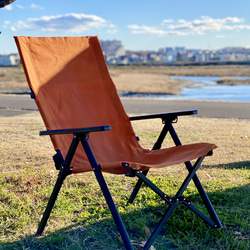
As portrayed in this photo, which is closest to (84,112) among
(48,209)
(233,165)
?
(48,209)

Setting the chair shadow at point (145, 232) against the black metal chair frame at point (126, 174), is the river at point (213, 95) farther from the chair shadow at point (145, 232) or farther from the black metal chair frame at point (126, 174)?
the black metal chair frame at point (126, 174)

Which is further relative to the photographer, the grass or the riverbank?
the riverbank

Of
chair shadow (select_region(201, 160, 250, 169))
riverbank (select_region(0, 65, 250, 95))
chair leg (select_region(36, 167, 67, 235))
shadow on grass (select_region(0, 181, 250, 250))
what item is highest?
chair leg (select_region(36, 167, 67, 235))

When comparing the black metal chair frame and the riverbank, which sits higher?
the black metal chair frame

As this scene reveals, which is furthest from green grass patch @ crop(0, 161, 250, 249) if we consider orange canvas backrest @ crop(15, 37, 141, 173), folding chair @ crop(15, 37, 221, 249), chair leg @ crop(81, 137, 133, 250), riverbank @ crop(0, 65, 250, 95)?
riverbank @ crop(0, 65, 250, 95)

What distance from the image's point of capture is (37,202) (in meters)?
3.13

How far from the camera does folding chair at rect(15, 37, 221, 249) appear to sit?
104 inches

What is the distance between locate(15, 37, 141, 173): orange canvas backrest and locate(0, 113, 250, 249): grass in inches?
17.4

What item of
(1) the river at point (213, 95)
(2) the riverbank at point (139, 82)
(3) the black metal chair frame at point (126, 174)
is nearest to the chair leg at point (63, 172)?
(3) the black metal chair frame at point (126, 174)

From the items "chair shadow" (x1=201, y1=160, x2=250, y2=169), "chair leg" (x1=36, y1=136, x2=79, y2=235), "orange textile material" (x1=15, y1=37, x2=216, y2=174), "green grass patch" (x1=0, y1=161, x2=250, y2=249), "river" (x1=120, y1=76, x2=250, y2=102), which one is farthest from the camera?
"river" (x1=120, y1=76, x2=250, y2=102)

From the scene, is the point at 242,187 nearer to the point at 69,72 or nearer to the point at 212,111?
the point at 69,72

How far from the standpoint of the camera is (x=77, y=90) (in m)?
3.25

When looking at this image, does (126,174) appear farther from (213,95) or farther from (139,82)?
(139,82)

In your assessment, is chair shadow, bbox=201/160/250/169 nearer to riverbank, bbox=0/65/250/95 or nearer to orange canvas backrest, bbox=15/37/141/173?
orange canvas backrest, bbox=15/37/141/173
